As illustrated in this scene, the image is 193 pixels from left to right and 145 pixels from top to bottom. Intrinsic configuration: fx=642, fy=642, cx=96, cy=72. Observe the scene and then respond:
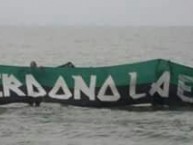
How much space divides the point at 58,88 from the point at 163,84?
11.3 feet

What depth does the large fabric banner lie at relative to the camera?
20.6 m

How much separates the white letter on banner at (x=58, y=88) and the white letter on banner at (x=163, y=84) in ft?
8.90

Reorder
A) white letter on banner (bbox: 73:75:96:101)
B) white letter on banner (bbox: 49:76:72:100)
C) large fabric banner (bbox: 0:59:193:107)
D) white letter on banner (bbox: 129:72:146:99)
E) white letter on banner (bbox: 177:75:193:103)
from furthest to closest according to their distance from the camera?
1. white letter on banner (bbox: 49:76:72:100)
2. white letter on banner (bbox: 73:75:96:101)
3. white letter on banner (bbox: 129:72:146:99)
4. large fabric banner (bbox: 0:59:193:107)
5. white letter on banner (bbox: 177:75:193:103)

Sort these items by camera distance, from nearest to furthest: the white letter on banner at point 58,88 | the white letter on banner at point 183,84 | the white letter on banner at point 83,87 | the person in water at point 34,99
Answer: the white letter on banner at point 183,84 < the white letter on banner at point 83,87 < the white letter on banner at point 58,88 < the person in water at point 34,99

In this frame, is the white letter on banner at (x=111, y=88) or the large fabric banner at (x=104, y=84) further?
the white letter on banner at (x=111, y=88)

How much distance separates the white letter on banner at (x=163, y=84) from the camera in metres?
20.5

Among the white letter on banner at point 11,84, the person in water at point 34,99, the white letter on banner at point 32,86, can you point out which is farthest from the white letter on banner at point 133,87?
the white letter on banner at point 11,84

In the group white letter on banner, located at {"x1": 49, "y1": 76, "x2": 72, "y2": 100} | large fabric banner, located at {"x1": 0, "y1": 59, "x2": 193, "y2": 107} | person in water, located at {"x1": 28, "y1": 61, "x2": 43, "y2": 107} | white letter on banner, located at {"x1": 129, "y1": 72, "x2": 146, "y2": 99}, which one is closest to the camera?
large fabric banner, located at {"x1": 0, "y1": 59, "x2": 193, "y2": 107}

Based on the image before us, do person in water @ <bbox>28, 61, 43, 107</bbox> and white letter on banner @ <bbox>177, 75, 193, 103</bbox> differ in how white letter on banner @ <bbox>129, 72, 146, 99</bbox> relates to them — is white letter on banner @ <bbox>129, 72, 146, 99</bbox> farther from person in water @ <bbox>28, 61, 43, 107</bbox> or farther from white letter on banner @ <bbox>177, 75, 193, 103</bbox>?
person in water @ <bbox>28, 61, 43, 107</bbox>

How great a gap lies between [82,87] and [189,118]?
360cm

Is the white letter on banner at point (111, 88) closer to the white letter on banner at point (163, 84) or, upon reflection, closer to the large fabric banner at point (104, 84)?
the large fabric banner at point (104, 84)

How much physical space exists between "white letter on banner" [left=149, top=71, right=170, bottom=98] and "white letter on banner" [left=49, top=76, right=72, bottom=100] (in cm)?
271

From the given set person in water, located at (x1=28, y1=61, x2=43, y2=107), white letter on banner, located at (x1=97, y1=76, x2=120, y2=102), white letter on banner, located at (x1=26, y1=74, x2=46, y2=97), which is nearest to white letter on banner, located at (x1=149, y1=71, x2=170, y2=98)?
white letter on banner, located at (x1=97, y1=76, x2=120, y2=102)

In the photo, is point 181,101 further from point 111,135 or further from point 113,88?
point 111,135
